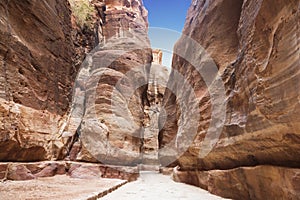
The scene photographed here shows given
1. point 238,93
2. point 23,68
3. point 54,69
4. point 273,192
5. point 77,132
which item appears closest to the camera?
point 273,192

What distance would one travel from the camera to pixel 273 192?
308 cm

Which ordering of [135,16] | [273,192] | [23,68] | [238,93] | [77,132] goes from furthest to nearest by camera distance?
1. [135,16]
2. [77,132]
3. [23,68]
4. [238,93]
5. [273,192]

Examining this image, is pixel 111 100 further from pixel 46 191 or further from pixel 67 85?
pixel 46 191

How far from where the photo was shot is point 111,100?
11.8 meters

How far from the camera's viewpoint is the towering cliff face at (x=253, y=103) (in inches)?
106

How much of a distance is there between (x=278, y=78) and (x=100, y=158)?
28.0ft

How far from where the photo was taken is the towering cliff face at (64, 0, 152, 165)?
9.82m

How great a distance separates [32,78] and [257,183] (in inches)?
317

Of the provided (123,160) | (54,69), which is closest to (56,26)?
(54,69)

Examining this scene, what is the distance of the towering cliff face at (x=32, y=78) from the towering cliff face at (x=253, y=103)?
598 cm

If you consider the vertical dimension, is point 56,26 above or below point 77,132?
above

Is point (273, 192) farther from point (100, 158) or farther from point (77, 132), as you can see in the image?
point (77, 132)

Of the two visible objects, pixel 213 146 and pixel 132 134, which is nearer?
pixel 213 146

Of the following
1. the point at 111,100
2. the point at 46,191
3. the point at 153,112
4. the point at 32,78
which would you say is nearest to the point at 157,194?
the point at 46,191
